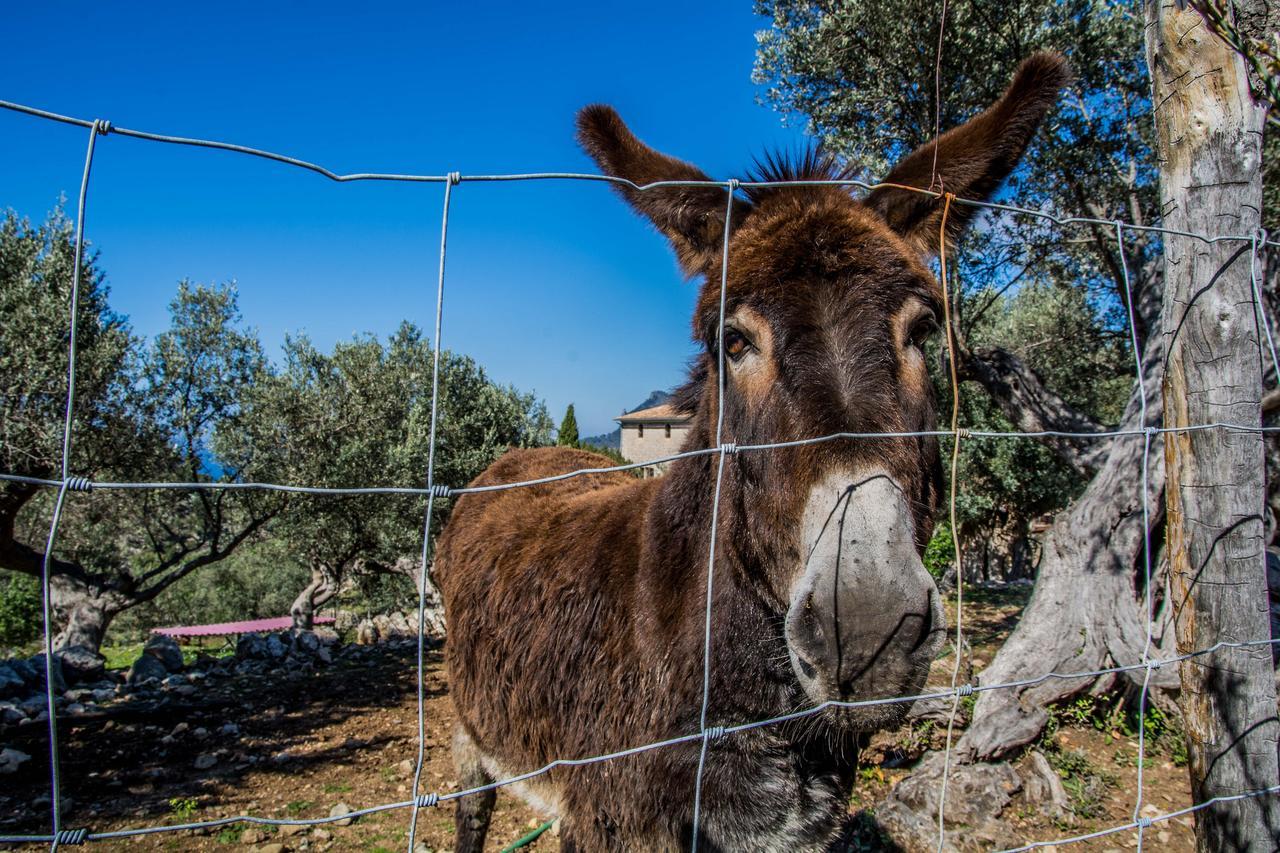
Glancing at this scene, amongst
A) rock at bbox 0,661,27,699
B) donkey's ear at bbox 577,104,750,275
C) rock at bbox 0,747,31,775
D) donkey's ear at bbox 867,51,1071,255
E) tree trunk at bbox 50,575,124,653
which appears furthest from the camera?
tree trunk at bbox 50,575,124,653

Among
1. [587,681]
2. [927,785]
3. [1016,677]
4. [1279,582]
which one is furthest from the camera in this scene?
[1279,582]

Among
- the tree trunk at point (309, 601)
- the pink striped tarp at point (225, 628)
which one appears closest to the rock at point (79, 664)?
the tree trunk at point (309, 601)

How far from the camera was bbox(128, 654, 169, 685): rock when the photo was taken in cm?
977

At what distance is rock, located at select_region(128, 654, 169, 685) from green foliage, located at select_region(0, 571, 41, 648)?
1159 cm

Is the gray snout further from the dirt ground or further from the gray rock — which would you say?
the gray rock

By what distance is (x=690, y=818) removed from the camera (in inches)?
83.7

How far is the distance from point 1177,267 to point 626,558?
2099 mm

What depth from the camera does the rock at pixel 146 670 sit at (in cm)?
977

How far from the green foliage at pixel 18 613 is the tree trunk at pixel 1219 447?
79.0 ft

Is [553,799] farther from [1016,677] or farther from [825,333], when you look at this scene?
[1016,677]

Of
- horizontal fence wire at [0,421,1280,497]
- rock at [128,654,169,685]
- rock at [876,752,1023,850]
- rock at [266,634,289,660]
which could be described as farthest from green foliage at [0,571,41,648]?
horizontal fence wire at [0,421,1280,497]

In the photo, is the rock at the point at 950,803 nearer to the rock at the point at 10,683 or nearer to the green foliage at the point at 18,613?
the rock at the point at 10,683

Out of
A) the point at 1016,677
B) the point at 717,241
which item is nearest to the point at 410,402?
the point at 1016,677

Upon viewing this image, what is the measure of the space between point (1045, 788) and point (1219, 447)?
374cm
